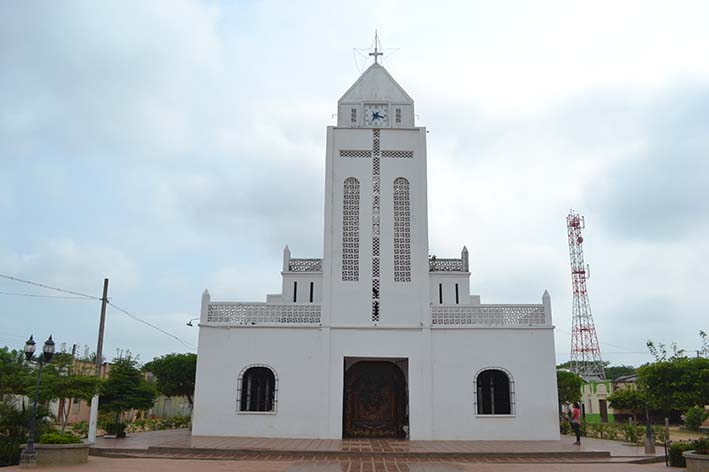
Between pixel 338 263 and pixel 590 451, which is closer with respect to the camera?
pixel 590 451

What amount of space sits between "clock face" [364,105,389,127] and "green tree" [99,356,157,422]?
39.5 feet

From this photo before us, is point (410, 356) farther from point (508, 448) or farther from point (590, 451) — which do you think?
point (590, 451)

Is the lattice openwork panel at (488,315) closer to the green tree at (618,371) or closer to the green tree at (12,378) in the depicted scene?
the green tree at (12,378)

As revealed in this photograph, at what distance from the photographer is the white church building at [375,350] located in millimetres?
18062

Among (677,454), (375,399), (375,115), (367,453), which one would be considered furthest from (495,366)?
(375,115)

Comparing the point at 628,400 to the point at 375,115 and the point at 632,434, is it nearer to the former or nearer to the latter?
the point at 632,434

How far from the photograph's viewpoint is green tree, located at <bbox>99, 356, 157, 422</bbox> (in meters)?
19.5

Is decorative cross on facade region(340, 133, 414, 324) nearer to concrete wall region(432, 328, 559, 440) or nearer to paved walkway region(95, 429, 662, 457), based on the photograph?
concrete wall region(432, 328, 559, 440)

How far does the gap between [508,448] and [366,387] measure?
5245mm

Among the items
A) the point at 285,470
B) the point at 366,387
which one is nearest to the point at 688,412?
the point at 366,387

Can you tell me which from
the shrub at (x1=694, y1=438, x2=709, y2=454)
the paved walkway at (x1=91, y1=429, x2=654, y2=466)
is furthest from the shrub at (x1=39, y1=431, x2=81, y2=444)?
the shrub at (x1=694, y1=438, x2=709, y2=454)

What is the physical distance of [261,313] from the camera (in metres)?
18.9

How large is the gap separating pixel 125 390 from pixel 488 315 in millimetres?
12560

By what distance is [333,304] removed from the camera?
61.9 ft
